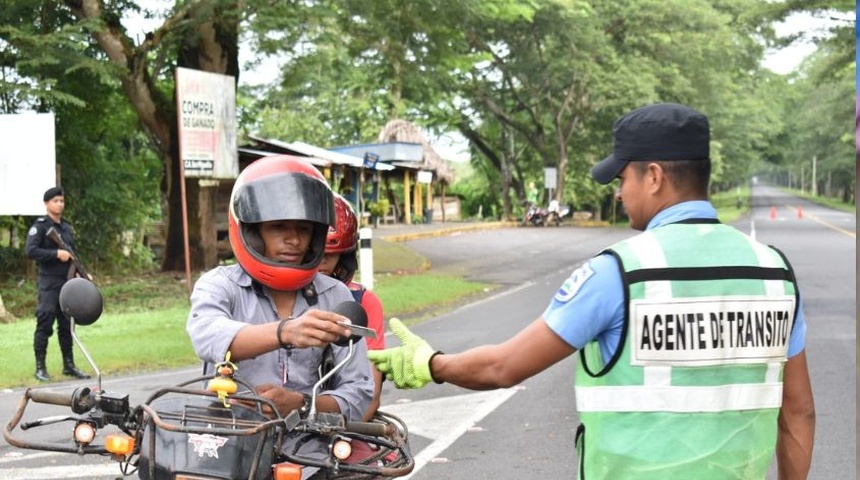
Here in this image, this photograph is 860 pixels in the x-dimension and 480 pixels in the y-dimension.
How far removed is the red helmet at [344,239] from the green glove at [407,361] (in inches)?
58.9

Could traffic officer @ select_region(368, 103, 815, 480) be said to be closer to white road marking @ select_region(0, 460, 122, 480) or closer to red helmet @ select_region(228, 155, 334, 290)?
red helmet @ select_region(228, 155, 334, 290)

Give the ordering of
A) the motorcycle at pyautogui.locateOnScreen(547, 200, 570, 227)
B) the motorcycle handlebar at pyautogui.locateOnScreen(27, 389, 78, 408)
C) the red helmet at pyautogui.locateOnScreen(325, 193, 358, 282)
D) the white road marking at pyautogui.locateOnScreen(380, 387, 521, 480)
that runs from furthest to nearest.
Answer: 1. the motorcycle at pyautogui.locateOnScreen(547, 200, 570, 227)
2. the white road marking at pyautogui.locateOnScreen(380, 387, 521, 480)
3. the red helmet at pyautogui.locateOnScreen(325, 193, 358, 282)
4. the motorcycle handlebar at pyautogui.locateOnScreen(27, 389, 78, 408)

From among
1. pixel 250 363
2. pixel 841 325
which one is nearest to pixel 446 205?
pixel 841 325

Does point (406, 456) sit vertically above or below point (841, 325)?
above

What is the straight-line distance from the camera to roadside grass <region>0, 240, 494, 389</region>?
11945 mm

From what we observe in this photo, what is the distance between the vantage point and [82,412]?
3068mm

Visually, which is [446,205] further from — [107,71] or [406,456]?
[406,456]

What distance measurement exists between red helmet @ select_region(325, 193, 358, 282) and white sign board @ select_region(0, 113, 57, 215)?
1337 centimetres

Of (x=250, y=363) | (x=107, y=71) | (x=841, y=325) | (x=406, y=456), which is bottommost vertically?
(x=841, y=325)

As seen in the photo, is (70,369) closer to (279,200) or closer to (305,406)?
(279,200)

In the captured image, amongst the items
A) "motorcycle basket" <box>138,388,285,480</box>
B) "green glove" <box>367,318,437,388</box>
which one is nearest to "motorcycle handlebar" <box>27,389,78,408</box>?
"motorcycle basket" <box>138,388,285,480</box>

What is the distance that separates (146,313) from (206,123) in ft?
10.5

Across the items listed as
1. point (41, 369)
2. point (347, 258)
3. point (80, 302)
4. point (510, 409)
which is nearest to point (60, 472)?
point (347, 258)

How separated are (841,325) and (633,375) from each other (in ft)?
41.4
